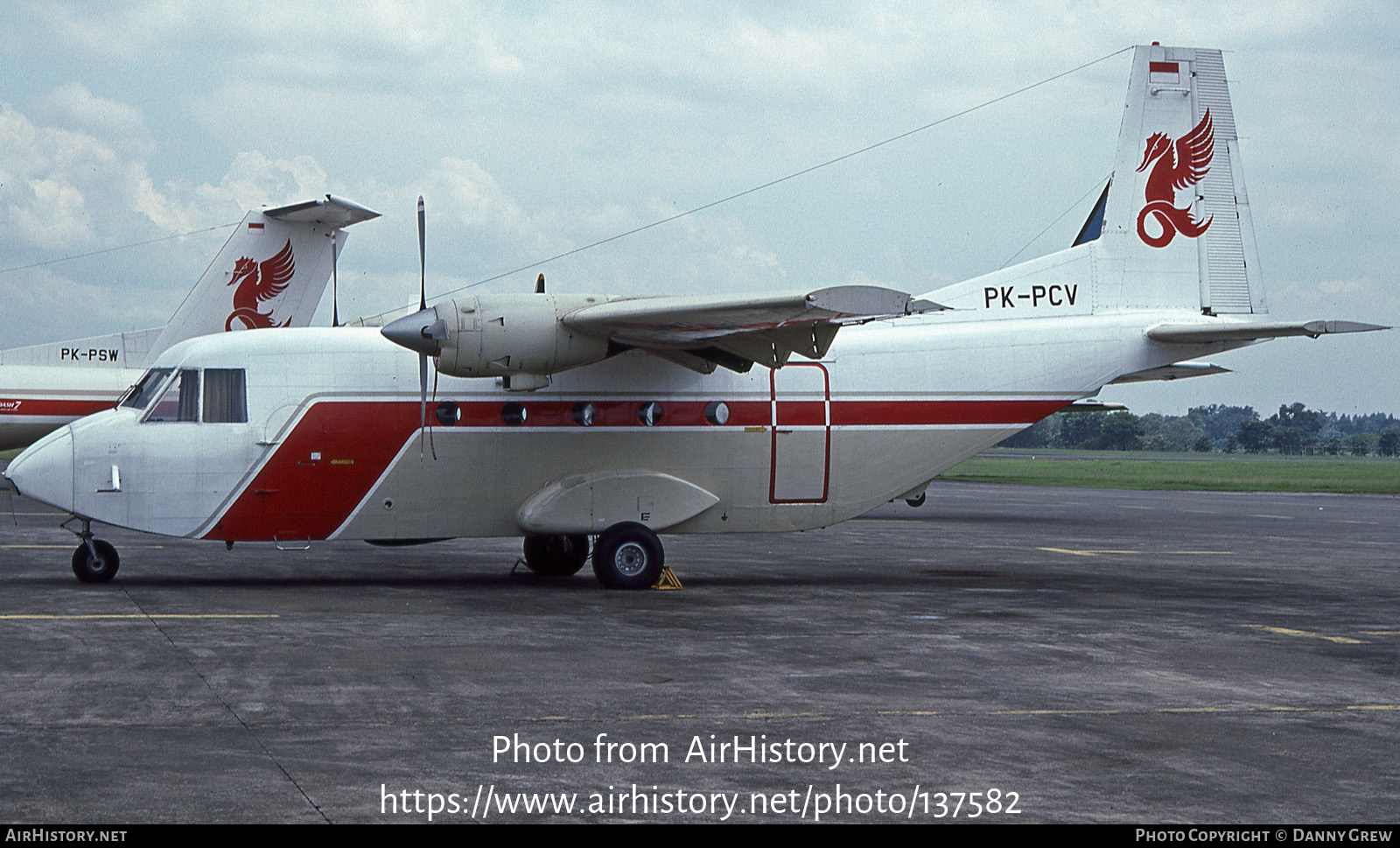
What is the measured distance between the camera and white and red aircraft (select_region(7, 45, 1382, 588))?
589 inches

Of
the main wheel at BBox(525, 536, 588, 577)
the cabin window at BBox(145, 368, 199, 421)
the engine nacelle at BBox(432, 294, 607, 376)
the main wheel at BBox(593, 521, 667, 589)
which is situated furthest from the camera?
the main wheel at BBox(525, 536, 588, 577)

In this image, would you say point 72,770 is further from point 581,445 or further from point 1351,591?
point 1351,591

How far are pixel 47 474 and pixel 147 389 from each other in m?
1.55

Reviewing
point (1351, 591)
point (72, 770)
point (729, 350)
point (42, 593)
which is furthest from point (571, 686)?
point (1351, 591)

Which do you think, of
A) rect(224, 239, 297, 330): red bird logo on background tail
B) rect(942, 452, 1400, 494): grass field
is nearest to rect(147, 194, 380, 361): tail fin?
rect(224, 239, 297, 330): red bird logo on background tail

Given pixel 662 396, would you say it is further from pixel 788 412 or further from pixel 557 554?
pixel 557 554

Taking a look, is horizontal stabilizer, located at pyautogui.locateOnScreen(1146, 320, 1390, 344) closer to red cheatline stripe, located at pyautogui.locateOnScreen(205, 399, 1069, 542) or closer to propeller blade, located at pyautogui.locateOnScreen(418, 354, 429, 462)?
red cheatline stripe, located at pyautogui.locateOnScreen(205, 399, 1069, 542)

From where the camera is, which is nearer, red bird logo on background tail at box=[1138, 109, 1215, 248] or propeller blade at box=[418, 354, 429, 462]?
propeller blade at box=[418, 354, 429, 462]

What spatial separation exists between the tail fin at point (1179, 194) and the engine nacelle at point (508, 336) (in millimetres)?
8470

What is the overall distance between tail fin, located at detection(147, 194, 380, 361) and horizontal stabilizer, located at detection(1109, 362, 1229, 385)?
16.5 metres

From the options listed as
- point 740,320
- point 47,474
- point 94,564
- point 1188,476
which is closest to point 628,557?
point 740,320

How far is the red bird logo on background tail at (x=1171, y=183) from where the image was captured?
19.0 meters

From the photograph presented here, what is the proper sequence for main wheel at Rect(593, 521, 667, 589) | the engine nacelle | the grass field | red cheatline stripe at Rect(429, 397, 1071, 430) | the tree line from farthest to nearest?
the tree line → the grass field → red cheatline stripe at Rect(429, 397, 1071, 430) → main wheel at Rect(593, 521, 667, 589) → the engine nacelle

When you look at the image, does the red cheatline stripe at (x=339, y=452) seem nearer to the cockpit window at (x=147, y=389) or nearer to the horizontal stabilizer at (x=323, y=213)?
the cockpit window at (x=147, y=389)
